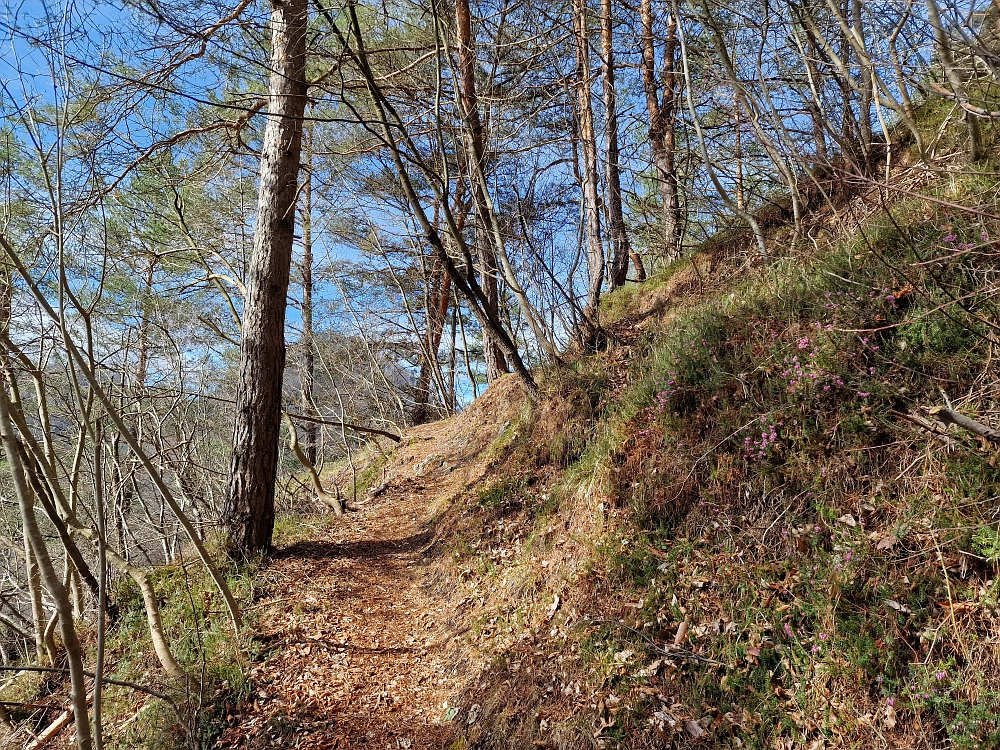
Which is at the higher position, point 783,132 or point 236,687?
point 783,132

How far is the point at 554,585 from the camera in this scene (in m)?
4.26

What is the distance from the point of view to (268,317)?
5.67m

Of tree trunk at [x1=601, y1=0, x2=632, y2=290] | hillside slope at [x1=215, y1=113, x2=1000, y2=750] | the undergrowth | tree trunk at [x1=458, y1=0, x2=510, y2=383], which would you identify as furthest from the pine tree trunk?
the undergrowth

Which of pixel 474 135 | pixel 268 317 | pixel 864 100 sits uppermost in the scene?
pixel 474 135

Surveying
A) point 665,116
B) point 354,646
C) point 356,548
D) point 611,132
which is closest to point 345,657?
point 354,646

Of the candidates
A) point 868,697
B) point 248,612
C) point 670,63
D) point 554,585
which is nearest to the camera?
point 868,697

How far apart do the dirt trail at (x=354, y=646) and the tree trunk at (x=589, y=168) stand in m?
3.60

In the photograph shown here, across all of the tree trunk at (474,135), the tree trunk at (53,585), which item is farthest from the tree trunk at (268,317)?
the tree trunk at (53,585)

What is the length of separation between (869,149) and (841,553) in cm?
479

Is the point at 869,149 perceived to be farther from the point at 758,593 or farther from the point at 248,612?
the point at 248,612

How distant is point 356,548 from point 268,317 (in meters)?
2.79

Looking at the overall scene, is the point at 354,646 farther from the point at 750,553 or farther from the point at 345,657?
the point at 750,553

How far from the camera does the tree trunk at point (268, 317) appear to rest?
546 cm

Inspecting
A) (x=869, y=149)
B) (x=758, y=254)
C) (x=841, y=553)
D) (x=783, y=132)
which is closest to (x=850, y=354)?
(x=841, y=553)
